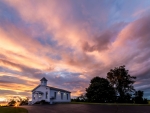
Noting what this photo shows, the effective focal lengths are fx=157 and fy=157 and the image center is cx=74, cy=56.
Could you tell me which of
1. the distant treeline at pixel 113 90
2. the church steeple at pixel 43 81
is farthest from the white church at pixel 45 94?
the distant treeline at pixel 113 90

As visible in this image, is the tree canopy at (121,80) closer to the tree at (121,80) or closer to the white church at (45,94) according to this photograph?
the tree at (121,80)

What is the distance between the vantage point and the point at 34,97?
154 ft

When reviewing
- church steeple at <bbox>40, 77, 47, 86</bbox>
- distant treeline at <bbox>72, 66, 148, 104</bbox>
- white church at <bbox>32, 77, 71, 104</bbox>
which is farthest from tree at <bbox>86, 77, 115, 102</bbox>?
church steeple at <bbox>40, 77, 47, 86</bbox>

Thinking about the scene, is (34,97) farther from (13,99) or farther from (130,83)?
(130,83)

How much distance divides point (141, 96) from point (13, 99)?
33.9 metres

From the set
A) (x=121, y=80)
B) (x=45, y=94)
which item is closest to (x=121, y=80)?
(x=121, y=80)

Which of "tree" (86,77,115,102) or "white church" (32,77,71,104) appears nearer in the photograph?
"white church" (32,77,71,104)

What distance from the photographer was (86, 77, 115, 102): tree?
151ft

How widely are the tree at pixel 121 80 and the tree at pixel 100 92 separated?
4.54m

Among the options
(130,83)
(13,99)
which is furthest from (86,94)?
(13,99)

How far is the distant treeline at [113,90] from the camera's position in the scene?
4597cm

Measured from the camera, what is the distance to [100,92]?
46.0 metres

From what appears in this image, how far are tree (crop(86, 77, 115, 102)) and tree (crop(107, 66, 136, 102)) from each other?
14.9ft

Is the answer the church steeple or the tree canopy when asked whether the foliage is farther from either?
the church steeple
